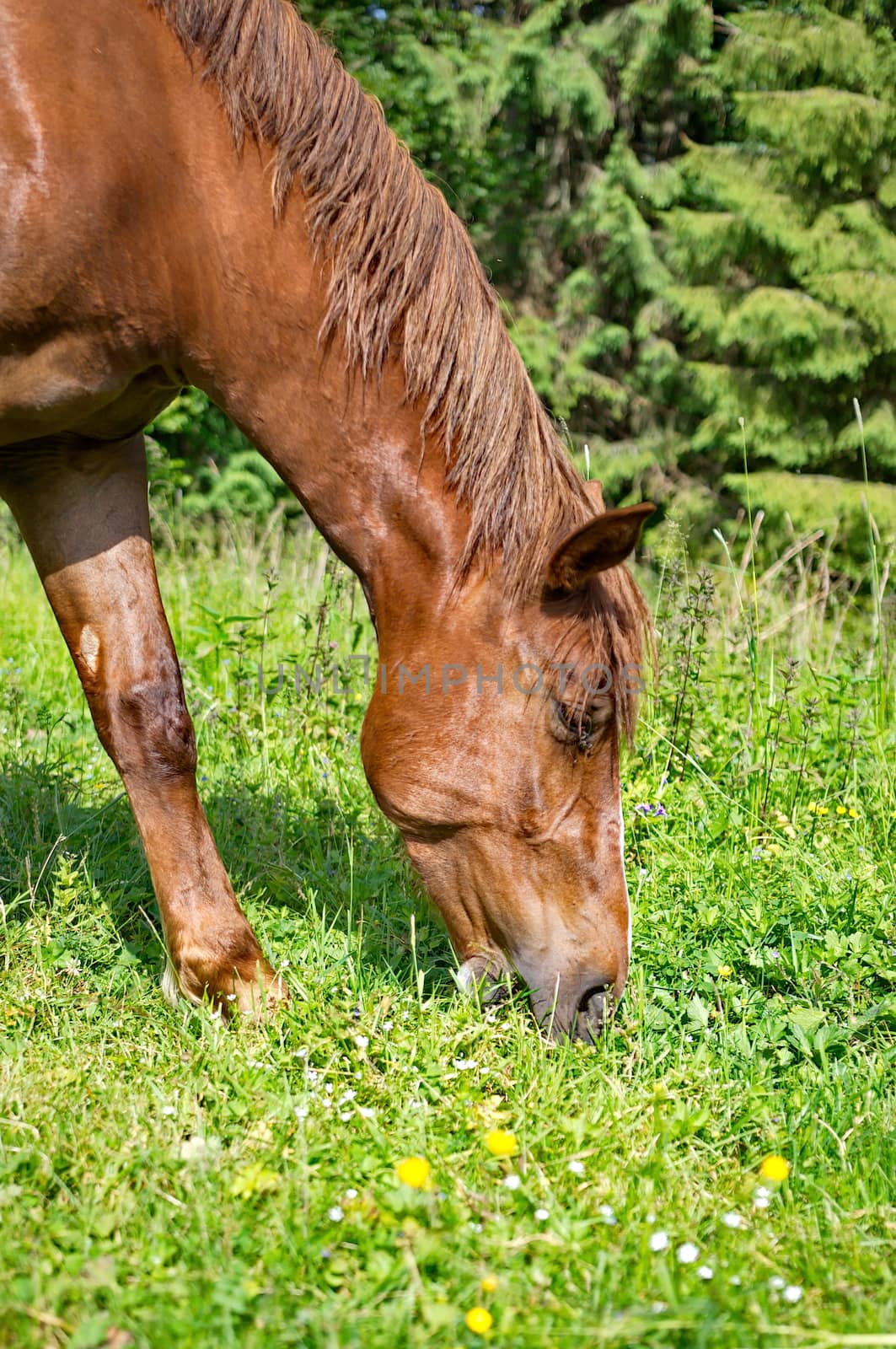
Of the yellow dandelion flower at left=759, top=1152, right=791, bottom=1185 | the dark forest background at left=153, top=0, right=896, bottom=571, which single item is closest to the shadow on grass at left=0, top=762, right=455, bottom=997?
the yellow dandelion flower at left=759, top=1152, right=791, bottom=1185

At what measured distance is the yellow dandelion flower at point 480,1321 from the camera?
5.00 feet

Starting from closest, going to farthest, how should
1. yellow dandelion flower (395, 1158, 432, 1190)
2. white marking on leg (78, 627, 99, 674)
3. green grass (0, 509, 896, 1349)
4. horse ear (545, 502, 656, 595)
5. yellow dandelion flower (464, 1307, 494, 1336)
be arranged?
yellow dandelion flower (464, 1307, 494, 1336), green grass (0, 509, 896, 1349), yellow dandelion flower (395, 1158, 432, 1190), horse ear (545, 502, 656, 595), white marking on leg (78, 627, 99, 674)

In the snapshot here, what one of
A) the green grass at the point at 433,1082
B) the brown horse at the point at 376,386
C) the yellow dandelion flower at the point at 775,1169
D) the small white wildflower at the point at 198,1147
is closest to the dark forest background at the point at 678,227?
the green grass at the point at 433,1082

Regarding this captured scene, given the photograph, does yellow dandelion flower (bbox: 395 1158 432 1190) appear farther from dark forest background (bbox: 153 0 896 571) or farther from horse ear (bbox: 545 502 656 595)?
dark forest background (bbox: 153 0 896 571)

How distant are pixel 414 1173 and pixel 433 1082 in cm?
45

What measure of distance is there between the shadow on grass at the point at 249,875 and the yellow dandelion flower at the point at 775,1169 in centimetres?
92

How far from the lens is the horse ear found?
7.01ft

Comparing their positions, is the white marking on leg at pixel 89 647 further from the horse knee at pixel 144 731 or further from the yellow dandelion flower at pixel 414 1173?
the yellow dandelion flower at pixel 414 1173

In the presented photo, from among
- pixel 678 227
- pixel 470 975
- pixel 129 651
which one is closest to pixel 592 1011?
pixel 470 975

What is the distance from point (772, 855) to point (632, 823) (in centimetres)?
43

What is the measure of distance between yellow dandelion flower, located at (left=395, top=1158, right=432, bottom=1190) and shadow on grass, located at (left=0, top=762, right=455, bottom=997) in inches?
31.6

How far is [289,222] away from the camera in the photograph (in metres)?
2.37

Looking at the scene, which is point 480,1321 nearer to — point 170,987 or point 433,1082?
point 433,1082

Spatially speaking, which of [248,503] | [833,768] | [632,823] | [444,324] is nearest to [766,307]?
[248,503]
